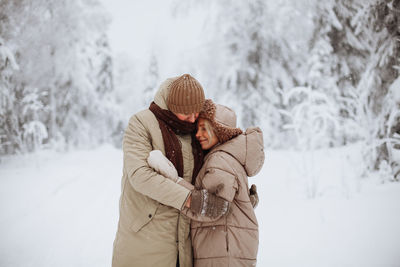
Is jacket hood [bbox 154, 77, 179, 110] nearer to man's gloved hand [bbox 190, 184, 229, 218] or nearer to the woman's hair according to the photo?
the woman's hair

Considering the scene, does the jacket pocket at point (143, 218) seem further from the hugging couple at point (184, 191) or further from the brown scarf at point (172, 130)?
the brown scarf at point (172, 130)

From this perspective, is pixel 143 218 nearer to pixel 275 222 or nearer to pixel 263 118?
pixel 275 222

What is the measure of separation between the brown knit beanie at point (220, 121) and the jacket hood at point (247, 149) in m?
0.05

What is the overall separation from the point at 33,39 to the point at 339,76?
12232 millimetres

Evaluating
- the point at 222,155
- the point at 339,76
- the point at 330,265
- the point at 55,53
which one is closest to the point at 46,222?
the point at 222,155

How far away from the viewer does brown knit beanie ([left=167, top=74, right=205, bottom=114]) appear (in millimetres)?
1816

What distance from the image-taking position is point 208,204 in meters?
1.72

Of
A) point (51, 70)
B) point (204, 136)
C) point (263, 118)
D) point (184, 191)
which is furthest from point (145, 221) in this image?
point (51, 70)

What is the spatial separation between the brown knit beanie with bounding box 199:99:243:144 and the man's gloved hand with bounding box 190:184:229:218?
432 mm

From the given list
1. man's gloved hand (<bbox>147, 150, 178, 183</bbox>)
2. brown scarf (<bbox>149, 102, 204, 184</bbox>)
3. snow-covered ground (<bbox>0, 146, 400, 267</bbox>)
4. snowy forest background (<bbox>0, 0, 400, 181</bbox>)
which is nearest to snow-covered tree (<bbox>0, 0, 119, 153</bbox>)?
snowy forest background (<bbox>0, 0, 400, 181</bbox>)

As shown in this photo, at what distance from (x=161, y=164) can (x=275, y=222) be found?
11.6ft

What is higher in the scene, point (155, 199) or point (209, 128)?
point (209, 128)

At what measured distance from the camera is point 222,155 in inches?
76.0

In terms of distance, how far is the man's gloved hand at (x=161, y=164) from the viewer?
171 cm
